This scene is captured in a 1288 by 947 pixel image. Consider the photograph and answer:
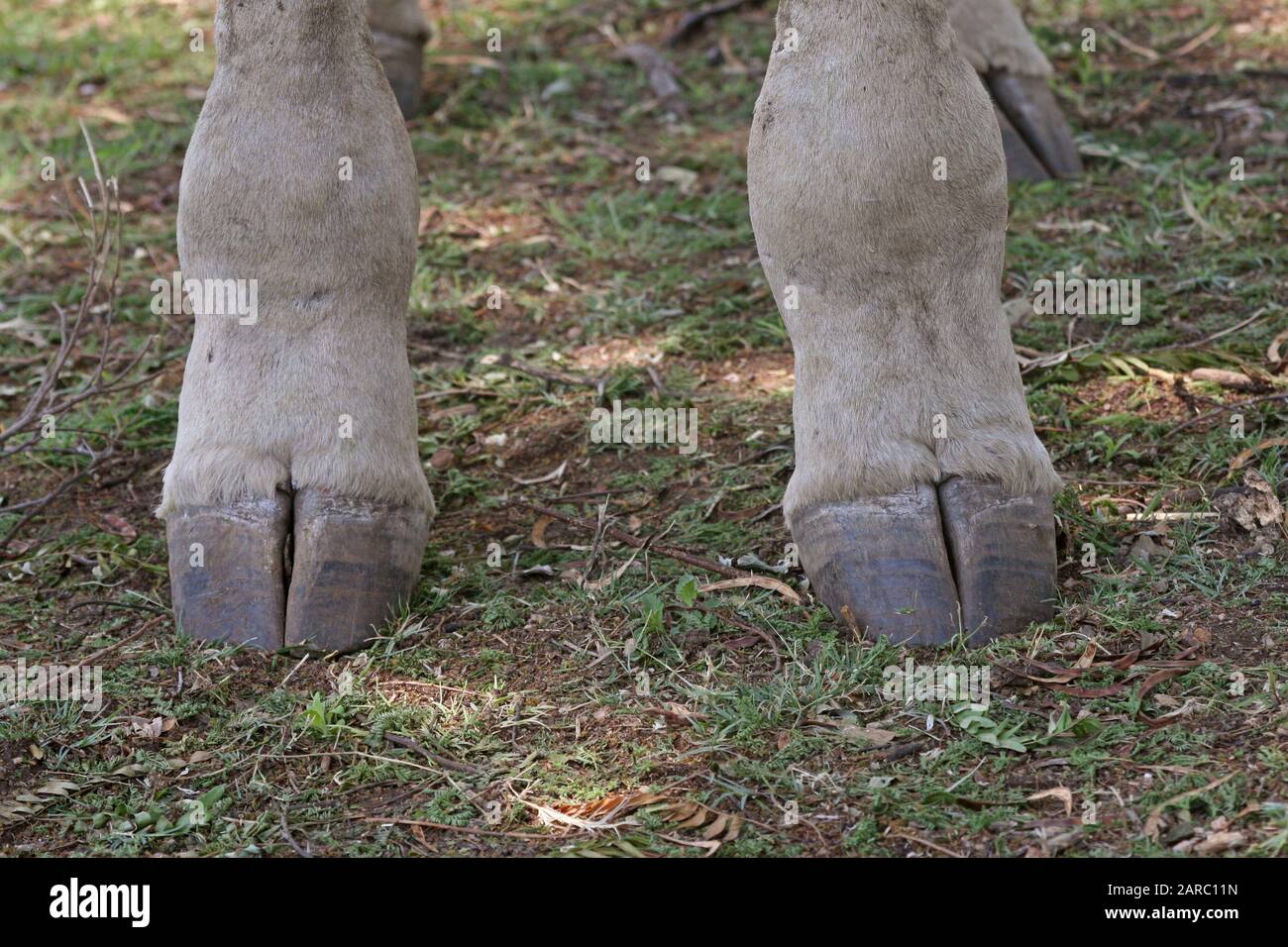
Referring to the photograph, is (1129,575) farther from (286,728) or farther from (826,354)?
(286,728)

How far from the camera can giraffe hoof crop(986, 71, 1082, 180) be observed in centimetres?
431

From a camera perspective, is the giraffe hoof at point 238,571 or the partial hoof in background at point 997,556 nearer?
the partial hoof in background at point 997,556

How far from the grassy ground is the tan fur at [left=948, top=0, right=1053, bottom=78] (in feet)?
1.35

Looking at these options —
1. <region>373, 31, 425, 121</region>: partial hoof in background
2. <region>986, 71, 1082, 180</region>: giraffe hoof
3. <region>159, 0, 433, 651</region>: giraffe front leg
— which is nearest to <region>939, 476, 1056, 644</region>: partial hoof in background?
<region>159, 0, 433, 651</region>: giraffe front leg

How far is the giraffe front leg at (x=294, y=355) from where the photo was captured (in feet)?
8.87

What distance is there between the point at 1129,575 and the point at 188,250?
1.91 metres

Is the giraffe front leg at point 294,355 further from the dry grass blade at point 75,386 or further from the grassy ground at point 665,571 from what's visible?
the dry grass blade at point 75,386

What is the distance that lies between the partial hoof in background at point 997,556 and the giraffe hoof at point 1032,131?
2.08 meters

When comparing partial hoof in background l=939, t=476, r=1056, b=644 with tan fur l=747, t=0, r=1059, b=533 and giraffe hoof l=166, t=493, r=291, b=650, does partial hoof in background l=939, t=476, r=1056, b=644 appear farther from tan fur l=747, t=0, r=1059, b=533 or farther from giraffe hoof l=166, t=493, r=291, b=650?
giraffe hoof l=166, t=493, r=291, b=650

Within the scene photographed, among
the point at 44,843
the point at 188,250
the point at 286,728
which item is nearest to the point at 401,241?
the point at 188,250

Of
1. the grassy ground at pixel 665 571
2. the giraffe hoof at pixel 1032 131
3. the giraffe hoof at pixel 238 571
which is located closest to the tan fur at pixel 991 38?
the giraffe hoof at pixel 1032 131

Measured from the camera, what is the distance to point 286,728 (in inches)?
98.0

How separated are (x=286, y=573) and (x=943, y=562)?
122 cm

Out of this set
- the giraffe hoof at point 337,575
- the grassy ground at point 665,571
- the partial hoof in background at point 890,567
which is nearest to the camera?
the grassy ground at point 665,571
